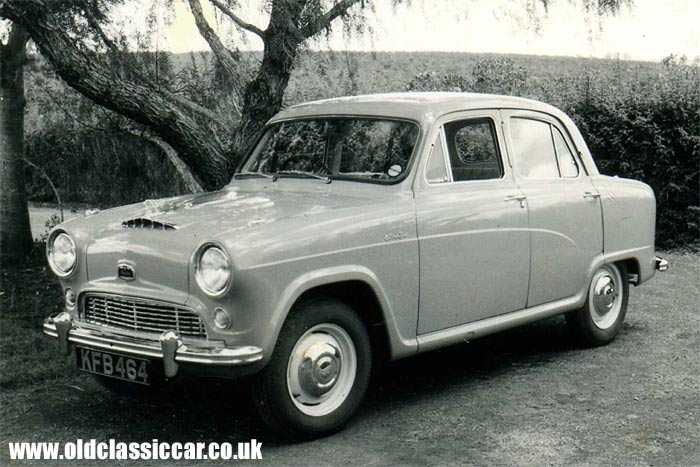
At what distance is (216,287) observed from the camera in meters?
4.09

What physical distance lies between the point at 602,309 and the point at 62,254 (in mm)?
3766

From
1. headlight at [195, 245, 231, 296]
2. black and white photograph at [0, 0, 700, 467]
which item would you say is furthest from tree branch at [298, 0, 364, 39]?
headlight at [195, 245, 231, 296]

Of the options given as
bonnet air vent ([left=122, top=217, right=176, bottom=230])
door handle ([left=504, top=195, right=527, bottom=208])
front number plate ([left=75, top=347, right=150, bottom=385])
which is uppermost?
bonnet air vent ([left=122, top=217, right=176, bottom=230])

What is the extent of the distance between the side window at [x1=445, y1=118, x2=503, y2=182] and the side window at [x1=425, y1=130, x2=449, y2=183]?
0.16m

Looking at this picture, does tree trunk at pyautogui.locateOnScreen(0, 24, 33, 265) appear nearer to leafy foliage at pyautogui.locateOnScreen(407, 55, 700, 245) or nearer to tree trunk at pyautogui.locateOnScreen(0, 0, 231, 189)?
tree trunk at pyautogui.locateOnScreen(0, 0, 231, 189)

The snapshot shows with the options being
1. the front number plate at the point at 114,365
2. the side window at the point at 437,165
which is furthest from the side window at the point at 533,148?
the front number plate at the point at 114,365

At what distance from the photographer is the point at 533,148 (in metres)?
5.94

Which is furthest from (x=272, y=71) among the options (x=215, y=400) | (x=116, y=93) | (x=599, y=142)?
(x=599, y=142)

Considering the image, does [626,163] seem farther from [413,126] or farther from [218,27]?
[413,126]

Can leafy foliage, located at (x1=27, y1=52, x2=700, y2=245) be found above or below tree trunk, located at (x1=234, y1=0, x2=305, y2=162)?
below

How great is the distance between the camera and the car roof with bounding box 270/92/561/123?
527cm

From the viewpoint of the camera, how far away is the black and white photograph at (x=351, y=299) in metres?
4.22

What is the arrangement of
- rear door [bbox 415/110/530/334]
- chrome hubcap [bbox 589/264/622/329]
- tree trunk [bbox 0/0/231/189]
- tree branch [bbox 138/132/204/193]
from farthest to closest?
1. tree branch [bbox 138/132/204/193]
2. tree trunk [bbox 0/0/231/189]
3. chrome hubcap [bbox 589/264/622/329]
4. rear door [bbox 415/110/530/334]

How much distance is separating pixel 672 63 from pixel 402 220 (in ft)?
31.0
